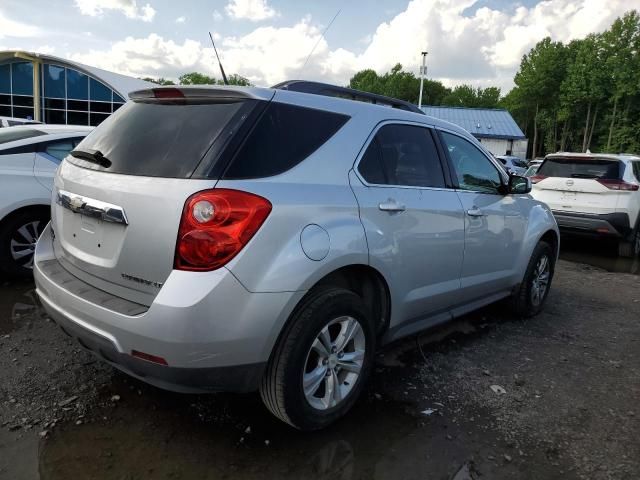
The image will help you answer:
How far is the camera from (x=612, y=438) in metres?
2.87

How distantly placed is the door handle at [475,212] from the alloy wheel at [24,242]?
393 cm

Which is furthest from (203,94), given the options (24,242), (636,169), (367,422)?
(636,169)

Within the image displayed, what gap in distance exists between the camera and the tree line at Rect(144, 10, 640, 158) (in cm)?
4584

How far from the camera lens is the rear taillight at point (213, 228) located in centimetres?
217

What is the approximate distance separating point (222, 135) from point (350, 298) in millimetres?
1027

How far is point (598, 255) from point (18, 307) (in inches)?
337

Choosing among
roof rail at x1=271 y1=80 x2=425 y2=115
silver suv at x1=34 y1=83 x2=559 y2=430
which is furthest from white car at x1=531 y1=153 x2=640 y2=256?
silver suv at x1=34 y1=83 x2=559 y2=430

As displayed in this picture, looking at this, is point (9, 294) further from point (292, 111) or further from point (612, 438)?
point (612, 438)

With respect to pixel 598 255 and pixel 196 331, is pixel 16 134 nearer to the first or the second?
pixel 196 331

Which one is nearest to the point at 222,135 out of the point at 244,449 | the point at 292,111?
the point at 292,111

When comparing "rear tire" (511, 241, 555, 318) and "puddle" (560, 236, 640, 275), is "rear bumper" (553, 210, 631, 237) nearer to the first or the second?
"puddle" (560, 236, 640, 275)

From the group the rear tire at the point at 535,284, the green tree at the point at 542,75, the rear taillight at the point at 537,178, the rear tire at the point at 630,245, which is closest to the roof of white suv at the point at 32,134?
the rear tire at the point at 535,284

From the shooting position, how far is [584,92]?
48812 millimetres

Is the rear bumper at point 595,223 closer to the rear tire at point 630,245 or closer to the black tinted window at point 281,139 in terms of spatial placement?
the rear tire at point 630,245
